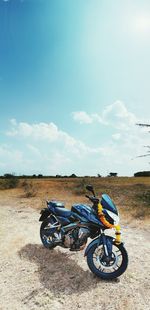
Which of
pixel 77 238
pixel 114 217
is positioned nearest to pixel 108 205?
pixel 114 217

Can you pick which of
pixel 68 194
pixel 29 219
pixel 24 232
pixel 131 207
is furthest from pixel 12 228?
pixel 68 194

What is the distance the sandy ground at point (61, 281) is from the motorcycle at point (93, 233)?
0.26 metres

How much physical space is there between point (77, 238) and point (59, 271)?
2.31 ft

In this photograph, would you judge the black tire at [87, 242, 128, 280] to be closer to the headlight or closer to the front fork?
the front fork

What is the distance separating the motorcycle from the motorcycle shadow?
0.22m

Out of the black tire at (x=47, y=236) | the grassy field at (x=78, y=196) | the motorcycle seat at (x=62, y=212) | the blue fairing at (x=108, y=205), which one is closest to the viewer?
the blue fairing at (x=108, y=205)

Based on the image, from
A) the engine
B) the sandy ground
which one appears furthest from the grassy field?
the engine

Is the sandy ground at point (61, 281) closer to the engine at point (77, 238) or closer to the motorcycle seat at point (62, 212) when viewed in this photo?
the engine at point (77, 238)

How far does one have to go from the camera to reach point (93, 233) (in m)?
5.07

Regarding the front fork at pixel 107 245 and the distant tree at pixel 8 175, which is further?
the distant tree at pixel 8 175

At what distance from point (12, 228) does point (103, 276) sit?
417cm

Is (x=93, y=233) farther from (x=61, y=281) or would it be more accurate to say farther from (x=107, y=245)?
(x=61, y=281)

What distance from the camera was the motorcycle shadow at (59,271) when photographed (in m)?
4.36

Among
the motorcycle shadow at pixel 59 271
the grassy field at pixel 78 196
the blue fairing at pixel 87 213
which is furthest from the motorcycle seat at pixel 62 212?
the grassy field at pixel 78 196
